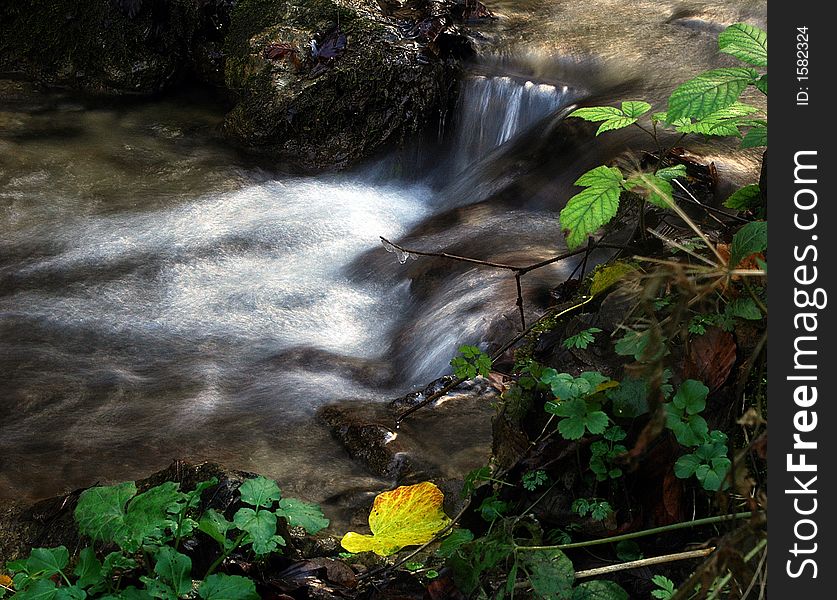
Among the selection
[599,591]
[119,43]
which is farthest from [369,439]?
[119,43]

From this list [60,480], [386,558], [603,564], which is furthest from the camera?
[60,480]

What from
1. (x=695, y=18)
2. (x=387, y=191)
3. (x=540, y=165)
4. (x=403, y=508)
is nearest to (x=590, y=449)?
(x=403, y=508)

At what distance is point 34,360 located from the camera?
4.22 m

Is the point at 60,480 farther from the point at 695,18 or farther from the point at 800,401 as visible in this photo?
the point at 695,18

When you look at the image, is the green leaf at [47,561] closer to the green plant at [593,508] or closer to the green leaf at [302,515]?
the green leaf at [302,515]

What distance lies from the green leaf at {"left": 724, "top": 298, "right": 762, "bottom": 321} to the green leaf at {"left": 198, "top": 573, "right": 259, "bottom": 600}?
1.20 meters

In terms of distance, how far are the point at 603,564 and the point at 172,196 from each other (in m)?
4.97

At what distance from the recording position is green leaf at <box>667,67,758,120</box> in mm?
1939

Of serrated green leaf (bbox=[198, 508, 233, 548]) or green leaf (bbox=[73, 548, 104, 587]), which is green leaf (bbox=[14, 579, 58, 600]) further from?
serrated green leaf (bbox=[198, 508, 233, 548])

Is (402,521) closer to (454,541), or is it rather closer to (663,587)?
(454,541)

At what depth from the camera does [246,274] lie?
17.2ft

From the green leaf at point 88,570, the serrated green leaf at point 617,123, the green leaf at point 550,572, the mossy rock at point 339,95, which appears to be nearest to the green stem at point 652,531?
the green leaf at point 550,572

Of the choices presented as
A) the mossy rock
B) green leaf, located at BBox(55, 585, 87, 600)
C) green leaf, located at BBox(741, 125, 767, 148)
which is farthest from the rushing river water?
green leaf, located at BBox(741, 125, 767, 148)

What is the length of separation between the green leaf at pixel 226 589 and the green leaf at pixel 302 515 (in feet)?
0.58
